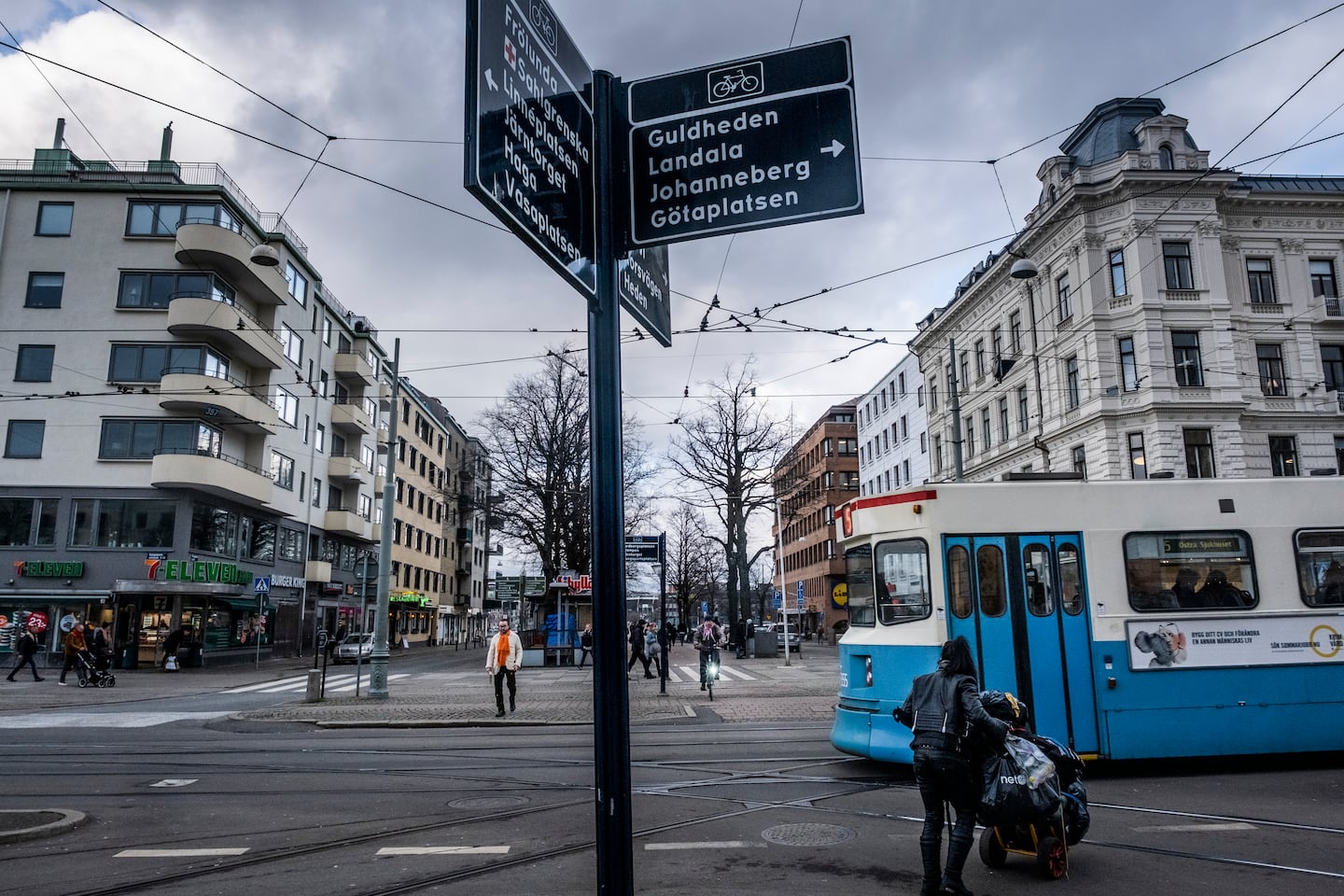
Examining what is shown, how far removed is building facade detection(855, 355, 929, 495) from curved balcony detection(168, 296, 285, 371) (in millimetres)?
33176

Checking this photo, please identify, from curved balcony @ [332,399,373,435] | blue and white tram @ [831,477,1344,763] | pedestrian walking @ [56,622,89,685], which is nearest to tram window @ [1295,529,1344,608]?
blue and white tram @ [831,477,1344,763]

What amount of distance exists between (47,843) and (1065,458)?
37021 millimetres

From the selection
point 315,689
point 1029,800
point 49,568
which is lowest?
point 315,689

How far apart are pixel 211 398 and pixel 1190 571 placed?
1248 inches

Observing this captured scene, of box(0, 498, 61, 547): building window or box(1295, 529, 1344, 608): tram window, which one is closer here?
box(1295, 529, 1344, 608): tram window

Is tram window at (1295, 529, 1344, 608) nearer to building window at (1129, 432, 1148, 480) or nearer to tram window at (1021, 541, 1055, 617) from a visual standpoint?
tram window at (1021, 541, 1055, 617)

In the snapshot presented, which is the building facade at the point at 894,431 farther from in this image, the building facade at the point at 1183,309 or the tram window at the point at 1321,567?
the tram window at the point at 1321,567

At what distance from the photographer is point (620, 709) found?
278 centimetres

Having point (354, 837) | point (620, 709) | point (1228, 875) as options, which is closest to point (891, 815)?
point (1228, 875)

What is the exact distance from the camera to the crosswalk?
78.5 feet

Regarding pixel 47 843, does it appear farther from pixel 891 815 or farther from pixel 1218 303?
pixel 1218 303

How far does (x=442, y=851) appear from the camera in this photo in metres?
6.73

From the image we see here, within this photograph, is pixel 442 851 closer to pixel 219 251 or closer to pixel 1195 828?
pixel 1195 828

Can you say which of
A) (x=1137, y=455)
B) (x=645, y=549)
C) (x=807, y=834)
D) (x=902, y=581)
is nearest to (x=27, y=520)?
(x=645, y=549)
